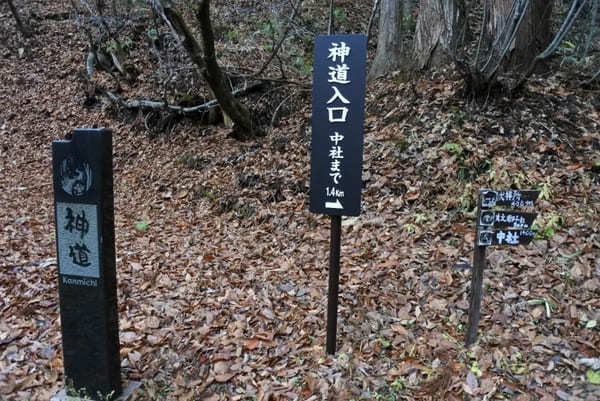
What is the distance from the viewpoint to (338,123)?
354 centimetres

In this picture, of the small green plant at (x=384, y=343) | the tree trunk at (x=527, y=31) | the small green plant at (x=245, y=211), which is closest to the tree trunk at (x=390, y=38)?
the tree trunk at (x=527, y=31)

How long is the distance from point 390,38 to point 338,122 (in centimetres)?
612

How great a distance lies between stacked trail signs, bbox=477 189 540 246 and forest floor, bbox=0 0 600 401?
880mm

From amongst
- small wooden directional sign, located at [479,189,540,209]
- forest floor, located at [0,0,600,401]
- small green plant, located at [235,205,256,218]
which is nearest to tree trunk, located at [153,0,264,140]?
forest floor, located at [0,0,600,401]

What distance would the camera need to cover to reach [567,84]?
7.15 m

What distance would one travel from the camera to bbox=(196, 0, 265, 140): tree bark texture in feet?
24.1

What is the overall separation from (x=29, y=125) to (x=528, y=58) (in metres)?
12.1

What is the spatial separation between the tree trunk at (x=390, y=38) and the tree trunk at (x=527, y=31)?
197cm

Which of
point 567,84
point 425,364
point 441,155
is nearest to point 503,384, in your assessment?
point 425,364

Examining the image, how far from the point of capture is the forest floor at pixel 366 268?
3.68 m

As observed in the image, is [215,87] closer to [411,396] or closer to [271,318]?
[271,318]

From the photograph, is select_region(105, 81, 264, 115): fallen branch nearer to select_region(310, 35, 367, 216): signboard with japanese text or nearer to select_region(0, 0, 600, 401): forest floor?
select_region(0, 0, 600, 401): forest floor

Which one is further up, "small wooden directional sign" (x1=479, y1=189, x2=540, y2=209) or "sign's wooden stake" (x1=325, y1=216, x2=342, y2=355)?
"small wooden directional sign" (x1=479, y1=189, x2=540, y2=209)

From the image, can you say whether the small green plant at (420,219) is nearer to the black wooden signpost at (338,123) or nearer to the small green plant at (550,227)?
the small green plant at (550,227)
